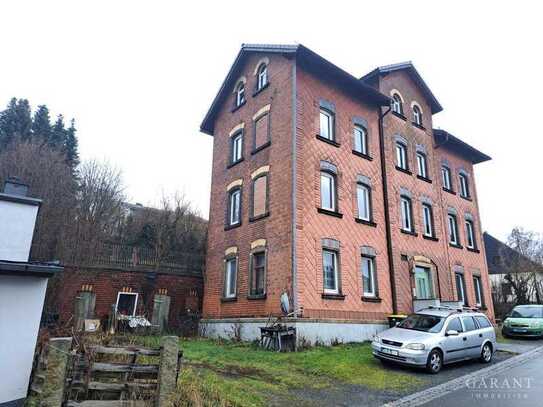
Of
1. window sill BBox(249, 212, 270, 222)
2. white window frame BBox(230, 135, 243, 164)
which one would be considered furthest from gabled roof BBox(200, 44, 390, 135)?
window sill BBox(249, 212, 270, 222)

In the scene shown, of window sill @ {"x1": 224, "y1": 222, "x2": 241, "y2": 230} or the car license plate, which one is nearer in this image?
the car license plate

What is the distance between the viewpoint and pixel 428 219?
21.3 m

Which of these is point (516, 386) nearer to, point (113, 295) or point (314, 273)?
point (314, 273)

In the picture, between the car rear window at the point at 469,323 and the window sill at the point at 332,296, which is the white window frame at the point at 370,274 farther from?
the car rear window at the point at 469,323

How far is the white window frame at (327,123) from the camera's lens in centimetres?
1726

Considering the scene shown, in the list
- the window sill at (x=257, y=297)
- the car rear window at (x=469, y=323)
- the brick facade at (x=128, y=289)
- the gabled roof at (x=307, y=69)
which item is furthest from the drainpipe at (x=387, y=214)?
the brick facade at (x=128, y=289)

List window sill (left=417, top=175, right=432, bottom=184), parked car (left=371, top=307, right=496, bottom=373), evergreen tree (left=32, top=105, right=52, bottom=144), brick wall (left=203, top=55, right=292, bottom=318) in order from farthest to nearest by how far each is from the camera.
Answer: evergreen tree (left=32, top=105, right=52, bottom=144) → window sill (left=417, top=175, right=432, bottom=184) → brick wall (left=203, top=55, right=292, bottom=318) → parked car (left=371, top=307, right=496, bottom=373)

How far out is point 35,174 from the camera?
1988 cm

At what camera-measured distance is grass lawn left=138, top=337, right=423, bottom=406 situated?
7250mm

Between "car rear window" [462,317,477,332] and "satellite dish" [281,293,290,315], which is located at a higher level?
"satellite dish" [281,293,290,315]

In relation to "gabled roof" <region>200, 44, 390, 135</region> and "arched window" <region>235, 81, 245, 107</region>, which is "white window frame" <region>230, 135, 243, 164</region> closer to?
"arched window" <region>235, 81, 245, 107</region>

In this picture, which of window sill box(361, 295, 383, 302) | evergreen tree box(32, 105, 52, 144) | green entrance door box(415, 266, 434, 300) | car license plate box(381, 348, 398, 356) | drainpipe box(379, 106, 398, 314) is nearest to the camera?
car license plate box(381, 348, 398, 356)

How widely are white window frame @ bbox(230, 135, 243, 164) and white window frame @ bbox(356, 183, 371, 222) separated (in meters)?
6.14

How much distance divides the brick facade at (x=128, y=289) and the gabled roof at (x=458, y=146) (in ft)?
54.7
